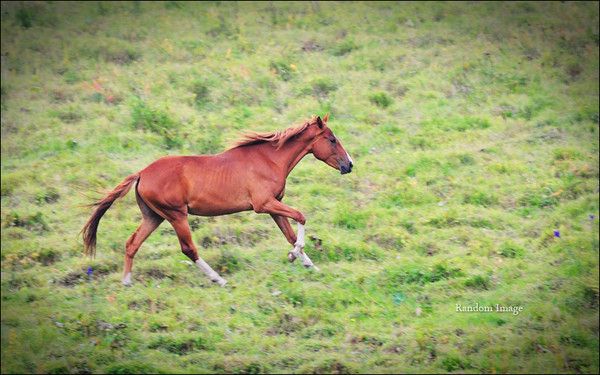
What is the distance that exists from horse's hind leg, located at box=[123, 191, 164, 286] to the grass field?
226mm

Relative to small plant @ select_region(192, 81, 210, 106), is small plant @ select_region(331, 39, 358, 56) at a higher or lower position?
higher

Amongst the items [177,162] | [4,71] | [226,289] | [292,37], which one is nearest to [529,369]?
[226,289]

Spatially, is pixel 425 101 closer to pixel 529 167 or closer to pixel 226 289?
pixel 529 167

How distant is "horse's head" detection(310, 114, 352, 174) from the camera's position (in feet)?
38.0

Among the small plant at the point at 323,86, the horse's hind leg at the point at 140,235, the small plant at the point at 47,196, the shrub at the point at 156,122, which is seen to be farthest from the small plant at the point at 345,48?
the horse's hind leg at the point at 140,235

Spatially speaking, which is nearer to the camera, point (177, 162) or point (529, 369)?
point (529, 369)

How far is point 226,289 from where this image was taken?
35.8 feet

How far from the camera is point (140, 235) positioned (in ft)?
36.2

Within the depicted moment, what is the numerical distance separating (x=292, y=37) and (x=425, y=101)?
402cm

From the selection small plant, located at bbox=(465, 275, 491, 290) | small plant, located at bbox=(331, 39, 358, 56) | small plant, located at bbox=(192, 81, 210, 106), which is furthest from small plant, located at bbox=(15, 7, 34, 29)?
small plant, located at bbox=(465, 275, 491, 290)

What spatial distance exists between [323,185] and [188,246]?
137 inches

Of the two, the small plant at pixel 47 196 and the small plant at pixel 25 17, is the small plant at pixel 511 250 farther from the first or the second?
the small plant at pixel 25 17

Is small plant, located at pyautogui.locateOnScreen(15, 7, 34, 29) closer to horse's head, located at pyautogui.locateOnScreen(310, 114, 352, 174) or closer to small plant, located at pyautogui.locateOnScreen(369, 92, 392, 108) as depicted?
small plant, located at pyautogui.locateOnScreen(369, 92, 392, 108)

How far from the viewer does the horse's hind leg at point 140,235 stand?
10984 mm
